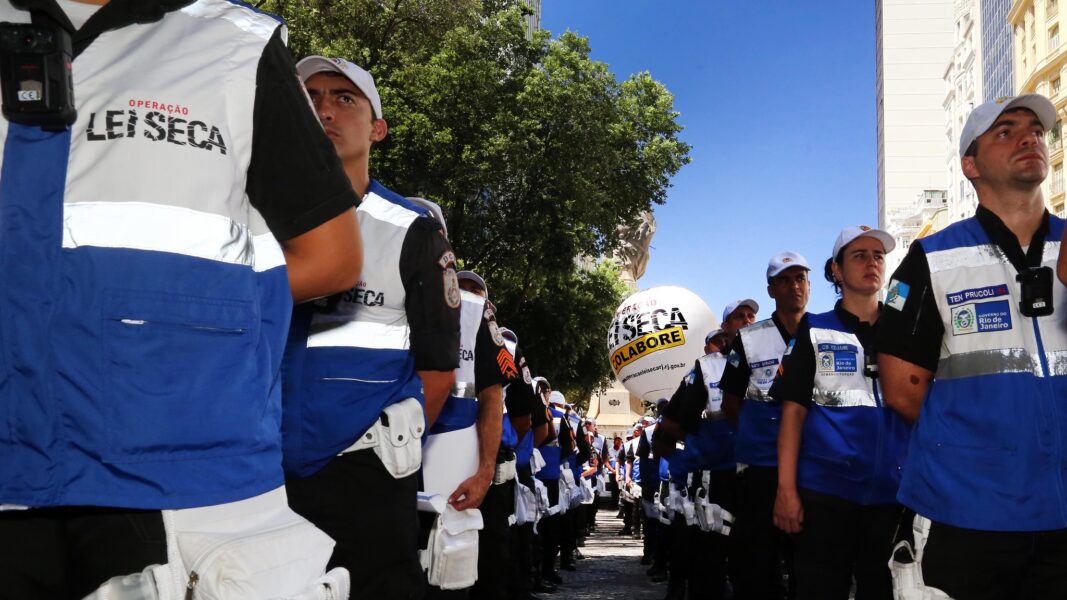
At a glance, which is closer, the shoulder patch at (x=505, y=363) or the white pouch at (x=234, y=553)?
the white pouch at (x=234, y=553)

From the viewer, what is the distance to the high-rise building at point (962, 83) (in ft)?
353

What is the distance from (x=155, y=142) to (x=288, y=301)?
41 centimetres

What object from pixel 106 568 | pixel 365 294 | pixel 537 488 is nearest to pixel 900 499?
pixel 365 294

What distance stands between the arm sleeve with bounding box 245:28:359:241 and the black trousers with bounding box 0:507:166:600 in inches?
25.6

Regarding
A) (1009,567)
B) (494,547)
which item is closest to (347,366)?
(1009,567)

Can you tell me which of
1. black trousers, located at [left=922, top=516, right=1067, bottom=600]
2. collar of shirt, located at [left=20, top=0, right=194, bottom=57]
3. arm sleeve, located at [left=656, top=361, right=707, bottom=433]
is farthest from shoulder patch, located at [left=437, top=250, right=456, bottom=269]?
arm sleeve, located at [left=656, top=361, right=707, bottom=433]

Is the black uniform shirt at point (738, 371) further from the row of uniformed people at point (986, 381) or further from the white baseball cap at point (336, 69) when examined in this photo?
the white baseball cap at point (336, 69)

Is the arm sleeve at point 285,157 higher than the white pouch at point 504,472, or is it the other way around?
the arm sleeve at point 285,157

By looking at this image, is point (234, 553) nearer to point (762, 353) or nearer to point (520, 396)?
point (762, 353)

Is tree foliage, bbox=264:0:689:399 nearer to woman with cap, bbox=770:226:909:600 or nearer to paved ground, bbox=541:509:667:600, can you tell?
paved ground, bbox=541:509:667:600

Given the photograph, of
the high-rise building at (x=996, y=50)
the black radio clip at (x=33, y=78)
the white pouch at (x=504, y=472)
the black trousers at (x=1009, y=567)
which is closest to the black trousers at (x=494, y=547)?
the white pouch at (x=504, y=472)

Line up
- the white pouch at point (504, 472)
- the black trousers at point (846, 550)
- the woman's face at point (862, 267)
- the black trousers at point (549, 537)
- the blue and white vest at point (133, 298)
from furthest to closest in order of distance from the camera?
the black trousers at point (549, 537) < the white pouch at point (504, 472) < the woman's face at point (862, 267) < the black trousers at point (846, 550) < the blue and white vest at point (133, 298)

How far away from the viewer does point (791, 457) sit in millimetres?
6250

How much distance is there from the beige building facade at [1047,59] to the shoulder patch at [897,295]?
241ft
